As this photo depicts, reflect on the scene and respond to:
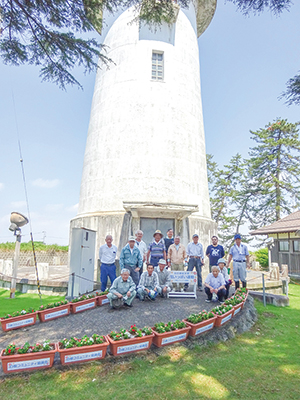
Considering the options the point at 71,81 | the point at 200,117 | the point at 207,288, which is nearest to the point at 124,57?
the point at 200,117

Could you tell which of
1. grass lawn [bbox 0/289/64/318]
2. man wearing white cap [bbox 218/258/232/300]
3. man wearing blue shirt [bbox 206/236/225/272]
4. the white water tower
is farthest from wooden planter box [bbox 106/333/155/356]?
the white water tower

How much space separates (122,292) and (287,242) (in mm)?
16146

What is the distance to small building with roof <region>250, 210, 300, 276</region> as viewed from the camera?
697 inches

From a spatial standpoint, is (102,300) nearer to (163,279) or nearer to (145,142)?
(163,279)

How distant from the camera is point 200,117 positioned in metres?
15.5

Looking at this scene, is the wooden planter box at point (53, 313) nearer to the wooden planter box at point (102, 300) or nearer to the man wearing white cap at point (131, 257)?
the wooden planter box at point (102, 300)

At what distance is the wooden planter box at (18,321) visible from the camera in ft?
18.9

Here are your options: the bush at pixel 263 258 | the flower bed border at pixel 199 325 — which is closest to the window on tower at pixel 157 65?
the flower bed border at pixel 199 325

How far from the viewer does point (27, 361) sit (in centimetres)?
409

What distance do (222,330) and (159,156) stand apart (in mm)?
8897

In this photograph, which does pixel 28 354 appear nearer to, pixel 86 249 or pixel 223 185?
pixel 86 249

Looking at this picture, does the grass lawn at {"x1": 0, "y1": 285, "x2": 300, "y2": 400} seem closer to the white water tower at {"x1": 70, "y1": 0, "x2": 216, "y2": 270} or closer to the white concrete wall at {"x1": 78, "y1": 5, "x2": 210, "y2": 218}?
the white water tower at {"x1": 70, "y1": 0, "x2": 216, "y2": 270}

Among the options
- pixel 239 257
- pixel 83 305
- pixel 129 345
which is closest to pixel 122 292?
pixel 83 305

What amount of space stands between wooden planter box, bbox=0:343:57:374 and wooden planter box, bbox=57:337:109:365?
178 millimetres
